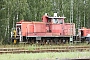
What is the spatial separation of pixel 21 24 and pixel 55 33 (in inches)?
142

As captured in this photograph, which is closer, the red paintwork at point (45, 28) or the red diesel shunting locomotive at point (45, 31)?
the red diesel shunting locomotive at point (45, 31)

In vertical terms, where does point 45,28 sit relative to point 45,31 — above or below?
above

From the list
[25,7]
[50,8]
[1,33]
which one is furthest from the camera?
[50,8]

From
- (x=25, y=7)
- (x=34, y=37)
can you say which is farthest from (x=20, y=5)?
(x=34, y=37)

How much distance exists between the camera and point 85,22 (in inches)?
1575

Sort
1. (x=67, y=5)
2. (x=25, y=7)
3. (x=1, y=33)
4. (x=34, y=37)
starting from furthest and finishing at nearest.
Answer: (x=67, y=5) < (x=25, y=7) < (x=1, y=33) < (x=34, y=37)

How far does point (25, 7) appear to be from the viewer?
30500 mm

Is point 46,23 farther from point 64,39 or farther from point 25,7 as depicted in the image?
point 25,7

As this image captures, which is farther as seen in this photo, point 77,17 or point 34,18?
point 77,17

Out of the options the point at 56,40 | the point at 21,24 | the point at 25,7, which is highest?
the point at 25,7

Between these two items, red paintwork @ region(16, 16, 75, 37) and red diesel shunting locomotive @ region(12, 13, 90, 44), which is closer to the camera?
red diesel shunting locomotive @ region(12, 13, 90, 44)

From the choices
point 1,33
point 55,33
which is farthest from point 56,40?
point 1,33

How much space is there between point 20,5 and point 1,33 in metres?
4.22

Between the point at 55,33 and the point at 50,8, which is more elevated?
the point at 50,8
